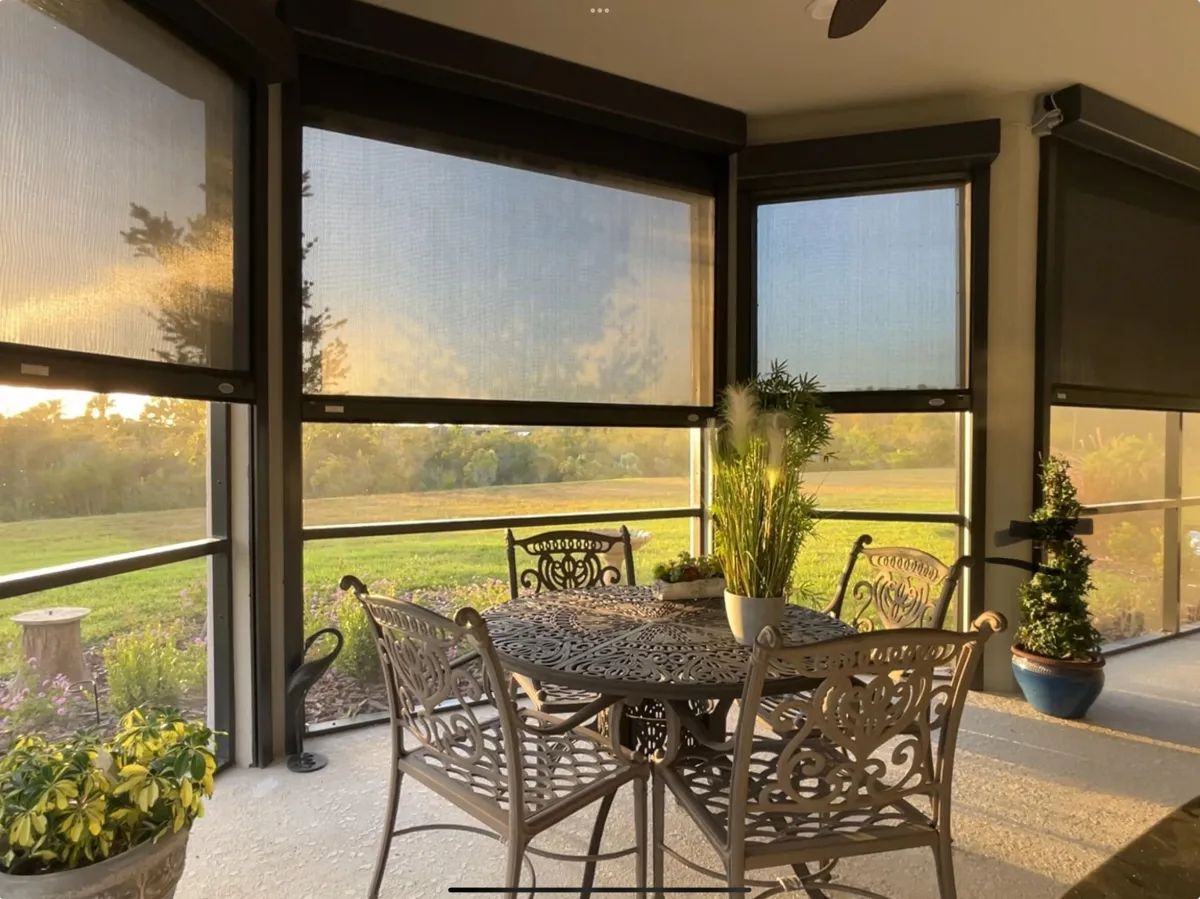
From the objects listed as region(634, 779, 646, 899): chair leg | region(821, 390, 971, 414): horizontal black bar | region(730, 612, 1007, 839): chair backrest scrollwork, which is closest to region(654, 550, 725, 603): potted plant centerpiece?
region(634, 779, 646, 899): chair leg

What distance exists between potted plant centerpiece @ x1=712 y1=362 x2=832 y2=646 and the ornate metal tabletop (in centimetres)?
15

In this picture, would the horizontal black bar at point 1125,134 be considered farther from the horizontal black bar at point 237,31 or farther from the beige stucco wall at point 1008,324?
the horizontal black bar at point 237,31

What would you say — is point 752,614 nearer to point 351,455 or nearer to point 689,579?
point 689,579

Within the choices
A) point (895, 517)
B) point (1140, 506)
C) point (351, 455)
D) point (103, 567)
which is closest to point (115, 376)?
point (103, 567)

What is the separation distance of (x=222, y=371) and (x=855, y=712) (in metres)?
2.24

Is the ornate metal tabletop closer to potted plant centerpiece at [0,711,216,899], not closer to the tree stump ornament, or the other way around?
potted plant centerpiece at [0,711,216,899]

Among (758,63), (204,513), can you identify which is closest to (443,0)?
(758,63)

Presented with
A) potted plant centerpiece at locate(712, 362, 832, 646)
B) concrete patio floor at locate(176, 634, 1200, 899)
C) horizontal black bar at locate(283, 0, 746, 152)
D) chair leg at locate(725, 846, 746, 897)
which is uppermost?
horizontal black bar at locate(283, 0, 746, 152)

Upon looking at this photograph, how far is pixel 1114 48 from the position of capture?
3225 mm

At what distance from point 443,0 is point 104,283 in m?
1.60

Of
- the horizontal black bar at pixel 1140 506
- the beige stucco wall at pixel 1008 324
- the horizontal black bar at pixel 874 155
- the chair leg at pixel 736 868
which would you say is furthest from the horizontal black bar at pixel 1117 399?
the chair leg at pixel 736 868

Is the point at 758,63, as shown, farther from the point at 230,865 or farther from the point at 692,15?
the point at 230,865

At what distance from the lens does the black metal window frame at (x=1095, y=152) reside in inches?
141

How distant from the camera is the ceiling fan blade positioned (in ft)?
6.75
